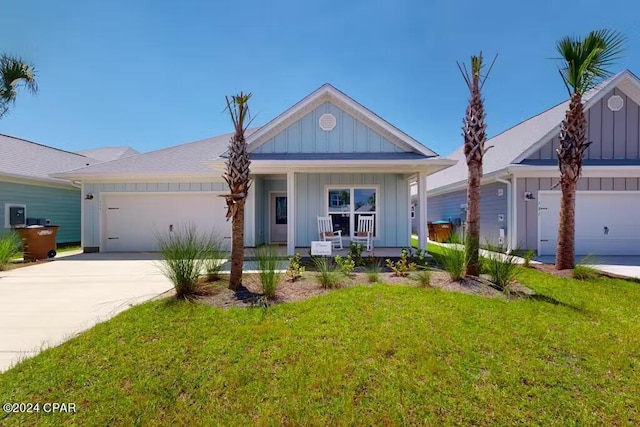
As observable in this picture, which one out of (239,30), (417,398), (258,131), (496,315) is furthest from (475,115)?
(239,30)

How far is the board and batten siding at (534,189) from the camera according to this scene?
993cm

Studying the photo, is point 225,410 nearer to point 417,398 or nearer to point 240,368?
point 240,368

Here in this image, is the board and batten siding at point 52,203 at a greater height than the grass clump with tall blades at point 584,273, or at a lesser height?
greater

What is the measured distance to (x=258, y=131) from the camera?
1003 centimetres

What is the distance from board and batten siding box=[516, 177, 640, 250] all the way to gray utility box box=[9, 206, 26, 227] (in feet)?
61.9

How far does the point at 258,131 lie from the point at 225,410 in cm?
887

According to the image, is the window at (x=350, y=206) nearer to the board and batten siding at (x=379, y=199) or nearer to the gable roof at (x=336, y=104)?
the board and batten siding at (x=379, y=199)

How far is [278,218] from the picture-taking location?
1216 centimetres

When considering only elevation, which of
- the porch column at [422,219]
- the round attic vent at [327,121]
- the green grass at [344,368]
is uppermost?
the round attic vent at [327,121]

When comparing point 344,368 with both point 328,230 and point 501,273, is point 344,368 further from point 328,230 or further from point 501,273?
point 328,230

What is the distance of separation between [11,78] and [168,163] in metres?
5.42

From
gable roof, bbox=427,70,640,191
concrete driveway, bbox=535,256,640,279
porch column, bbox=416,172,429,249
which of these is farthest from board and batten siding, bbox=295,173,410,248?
concrete driveway, bbox=535,256,640,279

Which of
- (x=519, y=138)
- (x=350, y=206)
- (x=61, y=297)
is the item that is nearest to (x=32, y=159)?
(x=61, y=297)

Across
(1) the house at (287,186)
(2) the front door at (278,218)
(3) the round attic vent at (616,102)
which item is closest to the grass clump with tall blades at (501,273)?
(1) the house at (287,186)
